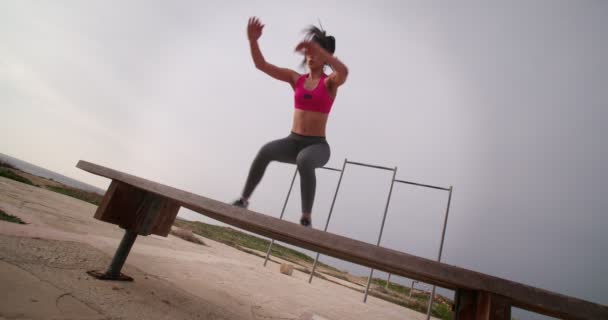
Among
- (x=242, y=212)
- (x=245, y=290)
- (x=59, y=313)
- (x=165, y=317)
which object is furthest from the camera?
(x=245, y=290)

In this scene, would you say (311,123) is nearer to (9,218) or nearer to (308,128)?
(308,128)

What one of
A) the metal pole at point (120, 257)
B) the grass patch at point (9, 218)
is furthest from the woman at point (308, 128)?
the grass patch at point (9, 218)

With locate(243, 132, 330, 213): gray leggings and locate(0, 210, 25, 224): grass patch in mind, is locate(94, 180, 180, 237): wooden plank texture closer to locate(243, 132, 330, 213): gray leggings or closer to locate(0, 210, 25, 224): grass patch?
locate(243, 132, 330, 213): gray leggings

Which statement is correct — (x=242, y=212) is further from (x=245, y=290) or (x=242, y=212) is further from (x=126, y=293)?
(x=245, y=290)

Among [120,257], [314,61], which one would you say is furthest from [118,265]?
[314,61]

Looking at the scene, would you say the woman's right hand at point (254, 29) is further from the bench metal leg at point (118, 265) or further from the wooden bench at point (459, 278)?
the bench metal leg at point (118, 265)

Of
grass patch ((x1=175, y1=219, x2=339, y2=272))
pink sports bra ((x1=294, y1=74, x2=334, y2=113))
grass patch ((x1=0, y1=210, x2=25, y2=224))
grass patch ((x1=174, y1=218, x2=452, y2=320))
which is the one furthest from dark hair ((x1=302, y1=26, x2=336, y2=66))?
grass patch ((x1=175, y1=219, x2=339, y2=272))

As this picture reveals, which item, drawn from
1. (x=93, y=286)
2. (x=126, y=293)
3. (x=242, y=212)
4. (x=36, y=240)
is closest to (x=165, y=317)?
(x=126, y=293)

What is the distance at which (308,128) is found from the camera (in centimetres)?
179

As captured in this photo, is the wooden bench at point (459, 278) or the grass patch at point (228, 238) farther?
the grass patch at point (228, 238)

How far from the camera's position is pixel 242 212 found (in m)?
1.16

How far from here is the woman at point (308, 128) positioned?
1608mm

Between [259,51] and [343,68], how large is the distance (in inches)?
29.8

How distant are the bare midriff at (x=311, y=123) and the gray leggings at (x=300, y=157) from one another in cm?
3
